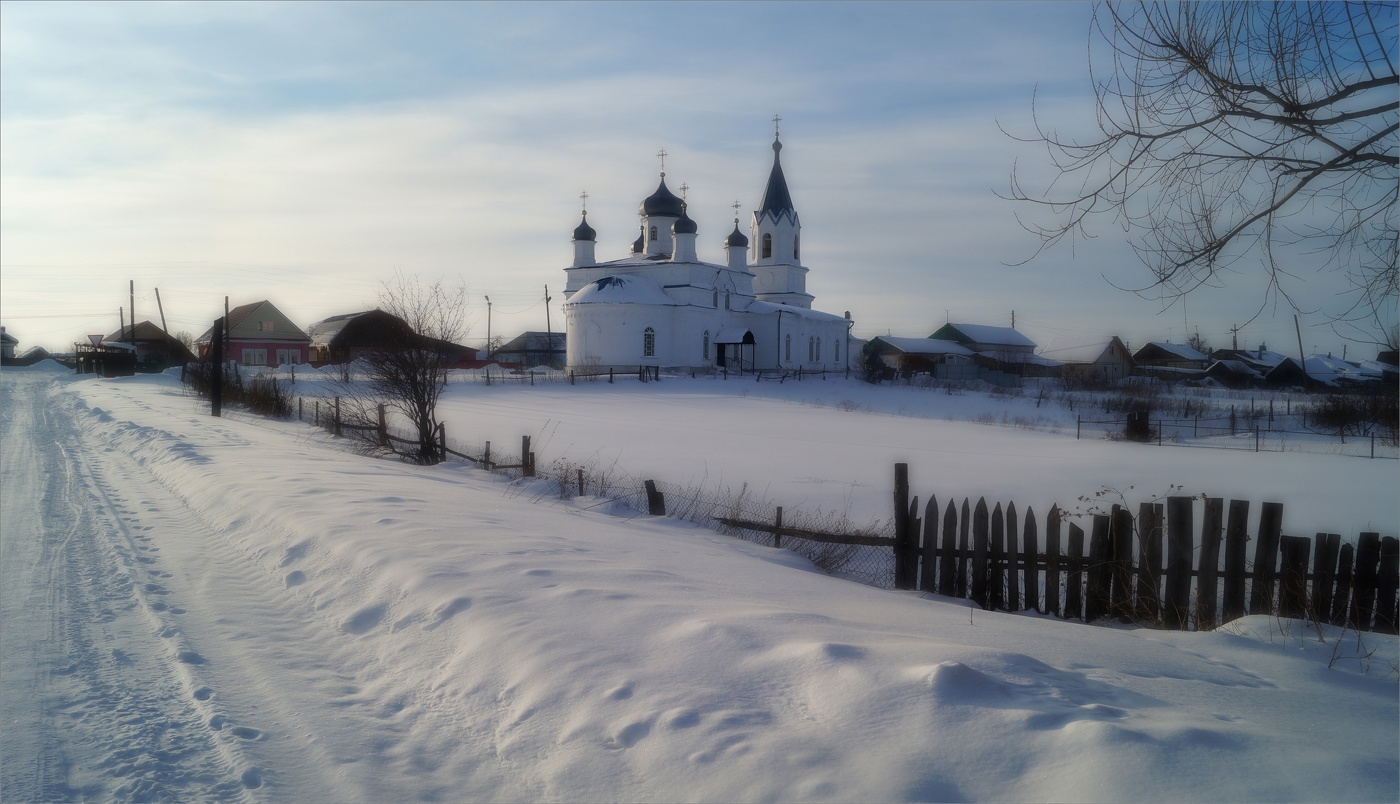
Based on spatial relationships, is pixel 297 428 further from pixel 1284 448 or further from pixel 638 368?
pixel 638 368

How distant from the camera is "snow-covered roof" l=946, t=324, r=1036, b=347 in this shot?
79.4 metres

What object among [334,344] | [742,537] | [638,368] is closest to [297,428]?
[742,537]

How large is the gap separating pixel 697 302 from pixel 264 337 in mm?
32845

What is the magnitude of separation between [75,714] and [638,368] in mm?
44730

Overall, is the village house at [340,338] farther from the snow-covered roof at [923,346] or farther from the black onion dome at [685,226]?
the snow-covered roof at [923,346]

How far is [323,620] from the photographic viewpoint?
203 inches

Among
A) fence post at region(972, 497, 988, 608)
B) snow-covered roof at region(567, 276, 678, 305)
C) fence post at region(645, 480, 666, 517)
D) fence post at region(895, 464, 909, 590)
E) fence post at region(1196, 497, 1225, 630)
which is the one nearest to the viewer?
fence post at region(1196, 497, 1225, 630)

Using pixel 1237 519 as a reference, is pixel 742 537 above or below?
below

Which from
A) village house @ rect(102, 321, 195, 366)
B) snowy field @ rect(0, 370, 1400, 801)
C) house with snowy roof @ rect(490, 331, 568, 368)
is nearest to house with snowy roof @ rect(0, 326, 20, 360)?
village house @ rect(102, 321, 195, 366)

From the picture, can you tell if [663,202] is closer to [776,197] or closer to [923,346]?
[776,197]

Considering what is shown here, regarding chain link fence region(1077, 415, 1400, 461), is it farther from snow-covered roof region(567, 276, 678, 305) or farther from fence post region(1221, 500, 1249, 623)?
snow-covered roof region(567, 276, 678, 305)

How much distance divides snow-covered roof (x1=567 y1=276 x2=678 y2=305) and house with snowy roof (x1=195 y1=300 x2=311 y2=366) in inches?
964

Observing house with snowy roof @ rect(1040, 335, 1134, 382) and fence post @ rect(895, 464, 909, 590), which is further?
house with snowy roof @ rect(1040, 335, 1134, 382)

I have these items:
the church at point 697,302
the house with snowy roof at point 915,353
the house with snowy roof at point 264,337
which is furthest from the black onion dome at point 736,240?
the house with snowy roof at point 264,337
